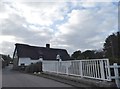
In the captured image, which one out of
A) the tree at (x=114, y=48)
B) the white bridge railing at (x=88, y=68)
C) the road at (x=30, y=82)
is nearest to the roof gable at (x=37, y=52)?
the tree at (x=114, y=48)

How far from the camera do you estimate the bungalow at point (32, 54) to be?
42406 mm

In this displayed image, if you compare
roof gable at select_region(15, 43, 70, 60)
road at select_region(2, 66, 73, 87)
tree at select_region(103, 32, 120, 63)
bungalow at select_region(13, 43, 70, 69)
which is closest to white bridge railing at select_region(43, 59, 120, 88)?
road at select_region(2, 66, 73, 87)

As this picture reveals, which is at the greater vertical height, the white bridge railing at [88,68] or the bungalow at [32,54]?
the bungalow at [32,54]

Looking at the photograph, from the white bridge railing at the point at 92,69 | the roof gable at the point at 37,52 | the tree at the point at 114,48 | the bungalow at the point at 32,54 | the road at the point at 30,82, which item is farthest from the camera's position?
the roof gable at the point at 37,52

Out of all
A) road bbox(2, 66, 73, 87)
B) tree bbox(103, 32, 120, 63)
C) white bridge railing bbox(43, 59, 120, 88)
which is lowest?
road bbox(2, 66, 73, 87)

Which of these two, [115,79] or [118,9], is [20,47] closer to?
[118,9]

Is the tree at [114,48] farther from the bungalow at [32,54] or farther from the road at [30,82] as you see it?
the bungalow at [32,54]

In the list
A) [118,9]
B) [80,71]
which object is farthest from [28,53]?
[80,71]

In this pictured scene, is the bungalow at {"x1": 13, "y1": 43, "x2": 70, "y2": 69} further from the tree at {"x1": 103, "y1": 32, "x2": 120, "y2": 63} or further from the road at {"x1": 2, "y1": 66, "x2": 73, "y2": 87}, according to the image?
the road at {"x1": 2, "y1": 66, "x2": 73, "y2": 87}

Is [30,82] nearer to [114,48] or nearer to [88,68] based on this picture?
[88,68]

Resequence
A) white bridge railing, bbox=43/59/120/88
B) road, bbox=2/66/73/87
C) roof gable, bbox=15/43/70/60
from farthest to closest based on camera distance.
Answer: roof gable, bbox=15/43/70/60 < road, bbox=2/66/73/87 < white bridge railing, bbox=43/59/120/88

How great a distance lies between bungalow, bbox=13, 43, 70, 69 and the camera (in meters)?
42.4

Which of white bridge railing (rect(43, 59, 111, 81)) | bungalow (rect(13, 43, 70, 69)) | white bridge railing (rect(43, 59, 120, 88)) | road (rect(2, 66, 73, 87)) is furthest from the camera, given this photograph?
bungalow (rect(13, 43, 70, 69))

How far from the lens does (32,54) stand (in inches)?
1767
